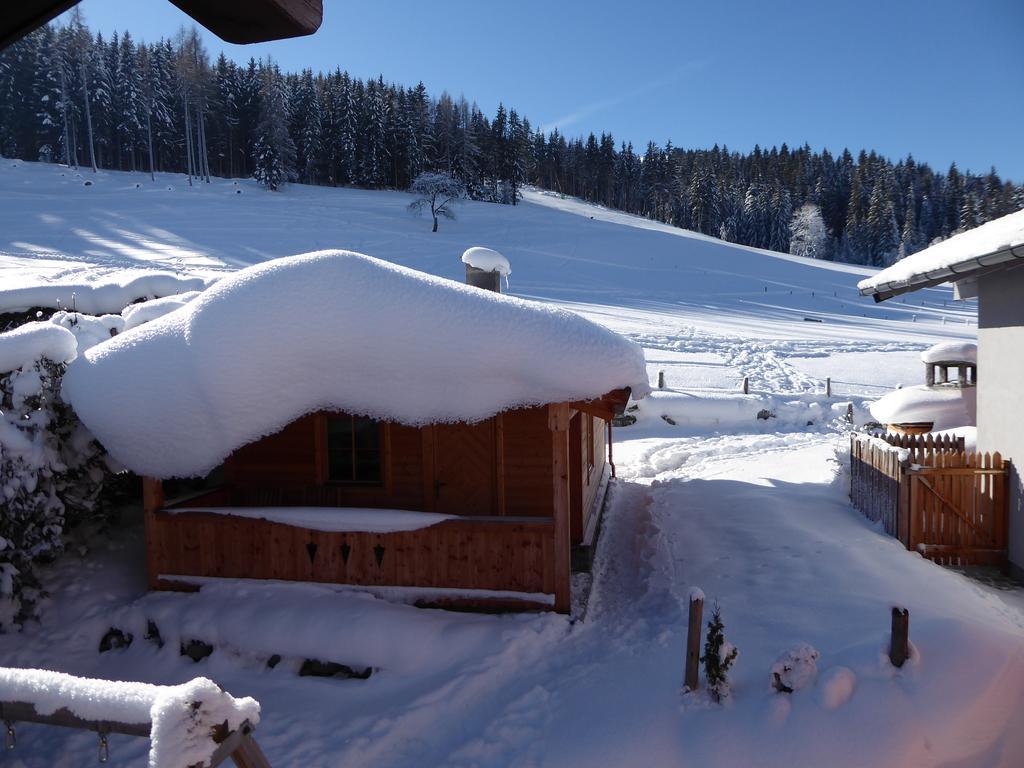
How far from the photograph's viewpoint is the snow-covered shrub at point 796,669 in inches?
214

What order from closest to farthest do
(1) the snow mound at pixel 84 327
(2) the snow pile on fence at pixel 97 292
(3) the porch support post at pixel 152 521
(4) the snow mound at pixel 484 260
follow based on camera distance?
(3) the porch support post at pixel 152 521 → (1) the snow mound at pixel 84 327 → (2) the snow pile on fence at pixel 97 292 → (4) the snow mound at pixel 484 260

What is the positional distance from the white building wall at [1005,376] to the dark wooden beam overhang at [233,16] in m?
9.66

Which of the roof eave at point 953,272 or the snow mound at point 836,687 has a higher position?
the roof eave at point 953,272

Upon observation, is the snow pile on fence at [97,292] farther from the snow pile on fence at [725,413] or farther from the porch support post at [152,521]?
the snow pile on fence at [725,413]

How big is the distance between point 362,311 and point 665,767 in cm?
548

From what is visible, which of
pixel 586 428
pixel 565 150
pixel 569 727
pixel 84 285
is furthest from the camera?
pixel 565 150

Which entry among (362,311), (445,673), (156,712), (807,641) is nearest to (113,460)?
(362,311)

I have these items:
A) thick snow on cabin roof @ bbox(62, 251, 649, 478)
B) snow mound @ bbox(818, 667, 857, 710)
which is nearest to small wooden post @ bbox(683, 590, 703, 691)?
snow mound @ bbox(818, 667, 857, 710)

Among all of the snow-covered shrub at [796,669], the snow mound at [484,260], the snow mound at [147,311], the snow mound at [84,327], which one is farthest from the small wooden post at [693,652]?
the snow mound at [147,311]

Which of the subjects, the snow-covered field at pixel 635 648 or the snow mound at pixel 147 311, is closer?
the snow-covered field at pixel 635 648

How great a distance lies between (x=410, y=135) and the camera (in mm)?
78312

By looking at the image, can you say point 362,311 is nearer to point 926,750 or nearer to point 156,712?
point 156,712

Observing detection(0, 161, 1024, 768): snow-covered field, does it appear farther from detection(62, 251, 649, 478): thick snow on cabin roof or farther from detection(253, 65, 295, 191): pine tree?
detection(253, 65, 295, 191): pine tree

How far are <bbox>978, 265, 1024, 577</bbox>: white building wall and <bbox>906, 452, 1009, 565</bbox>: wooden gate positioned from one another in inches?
6.4
